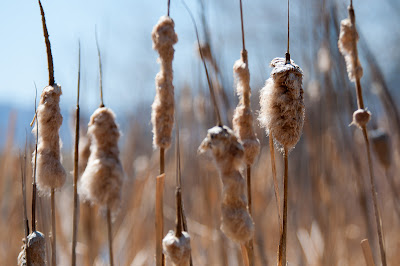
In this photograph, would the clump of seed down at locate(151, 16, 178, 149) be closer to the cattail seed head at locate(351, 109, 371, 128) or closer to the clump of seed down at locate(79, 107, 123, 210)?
the clump of seed down at locate(79, 107, 123, 210)

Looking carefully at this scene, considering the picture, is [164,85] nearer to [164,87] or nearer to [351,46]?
[164,87]

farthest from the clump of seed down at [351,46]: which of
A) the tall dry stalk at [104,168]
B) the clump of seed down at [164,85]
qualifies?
the tall dry stalk at [104,168]

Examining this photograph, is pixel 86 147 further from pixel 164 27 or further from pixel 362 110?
pixel 362 110

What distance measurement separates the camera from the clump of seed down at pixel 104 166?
56 cm

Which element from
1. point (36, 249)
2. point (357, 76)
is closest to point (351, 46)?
point (357, 76)

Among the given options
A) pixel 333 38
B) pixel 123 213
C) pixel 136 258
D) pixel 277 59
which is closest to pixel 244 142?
pixel 277 59

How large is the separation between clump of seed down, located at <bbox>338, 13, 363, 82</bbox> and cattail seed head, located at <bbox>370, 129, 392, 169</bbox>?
1.04 ft

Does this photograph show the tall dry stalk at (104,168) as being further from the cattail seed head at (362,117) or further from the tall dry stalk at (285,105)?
the cattail seed head at (362,117)

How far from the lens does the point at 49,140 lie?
57 centimetres

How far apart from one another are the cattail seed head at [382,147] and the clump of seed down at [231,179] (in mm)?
514

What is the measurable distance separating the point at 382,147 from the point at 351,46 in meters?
0.35

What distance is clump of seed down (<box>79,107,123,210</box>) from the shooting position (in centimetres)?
56

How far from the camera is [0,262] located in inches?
49.1

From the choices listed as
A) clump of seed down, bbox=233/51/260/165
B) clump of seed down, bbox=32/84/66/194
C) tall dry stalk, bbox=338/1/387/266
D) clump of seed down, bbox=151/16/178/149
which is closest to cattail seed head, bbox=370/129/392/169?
tall dry stalk, bbox=338/1/387/266
